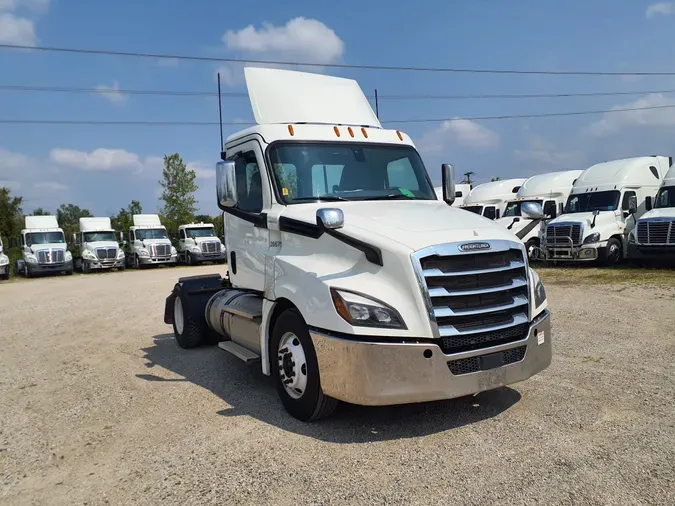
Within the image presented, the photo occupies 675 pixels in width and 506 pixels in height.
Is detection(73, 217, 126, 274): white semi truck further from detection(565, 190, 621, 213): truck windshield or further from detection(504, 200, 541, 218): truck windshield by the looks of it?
detection(565, 190, 621, 213): truck windshield

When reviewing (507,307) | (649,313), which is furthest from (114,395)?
(649,313)

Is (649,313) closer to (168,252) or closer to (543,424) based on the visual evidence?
(543,424)

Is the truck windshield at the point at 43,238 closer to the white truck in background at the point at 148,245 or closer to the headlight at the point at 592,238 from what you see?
the white truck in background at the point at 148,245

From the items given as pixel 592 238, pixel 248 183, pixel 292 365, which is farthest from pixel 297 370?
pixel 592 238

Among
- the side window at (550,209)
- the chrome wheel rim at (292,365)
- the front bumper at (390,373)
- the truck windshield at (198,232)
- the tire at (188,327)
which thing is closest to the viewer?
the front bumper at (390,373)

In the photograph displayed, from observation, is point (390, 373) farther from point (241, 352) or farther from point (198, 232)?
point (198, 232)

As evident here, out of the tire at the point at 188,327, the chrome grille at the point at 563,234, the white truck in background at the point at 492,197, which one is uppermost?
the white truck in background at the point at 492,197

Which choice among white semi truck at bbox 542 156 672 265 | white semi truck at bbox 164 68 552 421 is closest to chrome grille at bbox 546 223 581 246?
white semi truck at bbox 542 156 672 265

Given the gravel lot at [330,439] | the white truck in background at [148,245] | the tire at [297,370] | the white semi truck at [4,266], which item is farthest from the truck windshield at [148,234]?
the tire at [297,370]

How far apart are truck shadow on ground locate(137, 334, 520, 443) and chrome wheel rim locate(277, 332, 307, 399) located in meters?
0.29

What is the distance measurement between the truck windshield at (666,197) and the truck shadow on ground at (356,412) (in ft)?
48.3

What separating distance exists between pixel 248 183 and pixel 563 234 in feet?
47.6

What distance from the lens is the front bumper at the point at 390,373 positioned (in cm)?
394

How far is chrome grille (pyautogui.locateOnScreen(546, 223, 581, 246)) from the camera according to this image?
17281 millimetres
